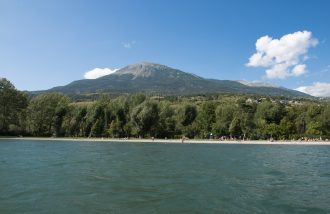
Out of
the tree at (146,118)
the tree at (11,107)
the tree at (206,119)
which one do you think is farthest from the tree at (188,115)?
the tree at (11,107)

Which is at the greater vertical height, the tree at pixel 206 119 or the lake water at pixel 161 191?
the tree at pixel 206 119

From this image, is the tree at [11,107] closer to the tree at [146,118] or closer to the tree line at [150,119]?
the tree line at [150,119]

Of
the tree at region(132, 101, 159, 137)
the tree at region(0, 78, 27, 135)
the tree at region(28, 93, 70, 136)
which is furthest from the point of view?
the tree at region(28, 93, 70, 136)

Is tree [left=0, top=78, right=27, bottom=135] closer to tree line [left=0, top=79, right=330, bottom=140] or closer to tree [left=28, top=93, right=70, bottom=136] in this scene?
tree line [left=0, top=79, right=330, bottom=140]

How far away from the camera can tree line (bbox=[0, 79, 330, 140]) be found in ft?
386

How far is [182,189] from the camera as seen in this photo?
80.9ft

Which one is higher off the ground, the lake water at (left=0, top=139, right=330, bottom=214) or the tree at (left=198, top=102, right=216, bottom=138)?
the tree at (left=198, top=102, right=216, bottom=138)

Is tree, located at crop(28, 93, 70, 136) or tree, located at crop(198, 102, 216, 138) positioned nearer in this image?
tree, located at crop(198, 102, 216, 138)

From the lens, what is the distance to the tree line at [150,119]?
117562 millimetres

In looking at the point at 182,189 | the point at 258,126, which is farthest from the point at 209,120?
the point at 182,189

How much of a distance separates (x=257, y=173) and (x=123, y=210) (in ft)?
59.7

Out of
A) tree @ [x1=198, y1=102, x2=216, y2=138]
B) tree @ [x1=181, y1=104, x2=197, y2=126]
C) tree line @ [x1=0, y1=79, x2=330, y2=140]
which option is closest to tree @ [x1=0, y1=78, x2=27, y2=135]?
Answer: tree line @ [x1=0, y1=79, x2=330, y2=140]

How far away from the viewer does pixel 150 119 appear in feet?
391

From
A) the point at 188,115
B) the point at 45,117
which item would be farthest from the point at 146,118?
the point at 45,117
